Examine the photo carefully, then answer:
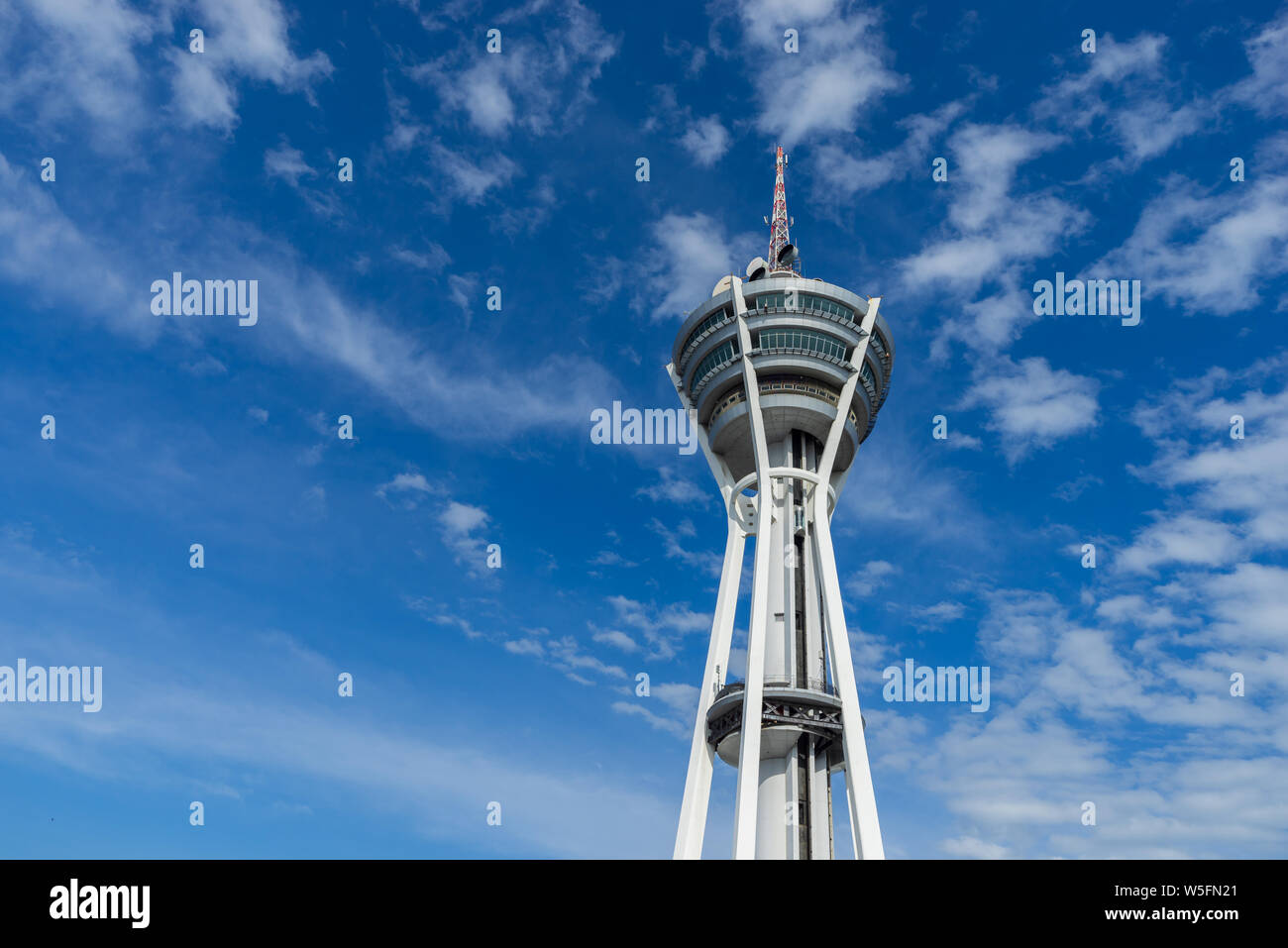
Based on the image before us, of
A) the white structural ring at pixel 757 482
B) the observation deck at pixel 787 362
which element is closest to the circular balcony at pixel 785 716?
the white structural ring at pixel 757 482

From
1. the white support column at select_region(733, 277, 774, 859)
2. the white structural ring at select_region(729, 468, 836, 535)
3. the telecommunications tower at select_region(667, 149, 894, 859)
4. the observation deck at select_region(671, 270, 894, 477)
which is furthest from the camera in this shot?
the observation deck at select_region(671, 270, 894, 477)

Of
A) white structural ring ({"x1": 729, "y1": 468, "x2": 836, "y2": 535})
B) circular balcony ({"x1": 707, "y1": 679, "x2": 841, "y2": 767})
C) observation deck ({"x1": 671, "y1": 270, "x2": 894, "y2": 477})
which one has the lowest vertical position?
circular balcony ({"x1": 707, "y1": 679, "x2": 841, "y2": 767})

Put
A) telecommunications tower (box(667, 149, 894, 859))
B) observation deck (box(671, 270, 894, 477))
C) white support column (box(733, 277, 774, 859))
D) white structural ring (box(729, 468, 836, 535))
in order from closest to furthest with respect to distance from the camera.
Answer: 1. white support column (box(733, 277, 774, 859))
2. telecommunications tower (box(667, 149, 894, 859))
3. white structural ring (box(729, 468, 836, 535))
4. observation deck (box(671, 270, 894, 477))

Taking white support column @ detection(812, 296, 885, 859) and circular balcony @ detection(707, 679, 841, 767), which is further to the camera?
circular balcony @ detection(707, 679, 841, 767)

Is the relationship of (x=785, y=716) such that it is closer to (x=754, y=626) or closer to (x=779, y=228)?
(x=754, y=626)

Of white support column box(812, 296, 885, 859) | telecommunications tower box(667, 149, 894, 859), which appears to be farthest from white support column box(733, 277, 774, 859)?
white support column box(812, 296, 885, 859)

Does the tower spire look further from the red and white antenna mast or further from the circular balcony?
the circular balcony
